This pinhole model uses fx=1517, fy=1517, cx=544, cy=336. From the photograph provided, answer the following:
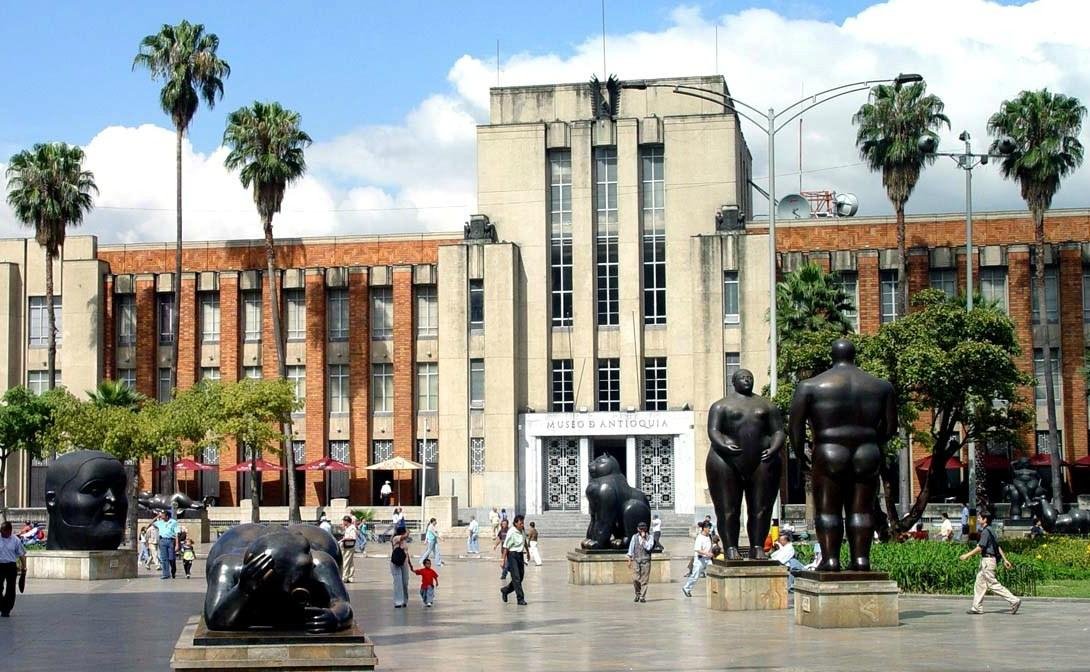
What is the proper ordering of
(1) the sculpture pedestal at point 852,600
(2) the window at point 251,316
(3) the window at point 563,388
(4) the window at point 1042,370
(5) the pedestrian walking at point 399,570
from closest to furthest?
1. (1) the sculpture pedestal at point 852,600
2. (5) the pedestrian walking at point 399,570
3. (4) the window at point 1042,370
4. (3) the window at point 563,388
5. (2) the window at point 251,316

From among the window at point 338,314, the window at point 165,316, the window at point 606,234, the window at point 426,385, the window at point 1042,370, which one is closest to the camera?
the window at point 1042,370

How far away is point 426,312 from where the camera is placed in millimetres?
66000

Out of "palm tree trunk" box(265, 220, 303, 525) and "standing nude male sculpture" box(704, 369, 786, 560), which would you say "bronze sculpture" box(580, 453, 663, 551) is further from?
"palm tree trunk" box(265, 220, 303, 525)

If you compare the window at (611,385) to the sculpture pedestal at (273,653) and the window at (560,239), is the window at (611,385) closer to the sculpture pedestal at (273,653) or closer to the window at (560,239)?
the window at (560,239)

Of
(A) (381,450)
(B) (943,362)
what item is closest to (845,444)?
(B) (943,362)

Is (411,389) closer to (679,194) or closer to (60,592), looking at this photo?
(679,194)

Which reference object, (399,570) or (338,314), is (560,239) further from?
(399,570)

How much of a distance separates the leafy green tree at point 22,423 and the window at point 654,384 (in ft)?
77.4

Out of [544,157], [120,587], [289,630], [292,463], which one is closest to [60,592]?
[120,587]

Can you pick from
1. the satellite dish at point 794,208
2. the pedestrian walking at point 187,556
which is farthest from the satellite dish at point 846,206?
the pedestrian walking at point 187,556

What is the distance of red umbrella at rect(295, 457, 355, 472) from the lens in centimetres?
6325

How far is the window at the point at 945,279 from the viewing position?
61750 mm

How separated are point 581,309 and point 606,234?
3.31m

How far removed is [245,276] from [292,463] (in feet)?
33.7
